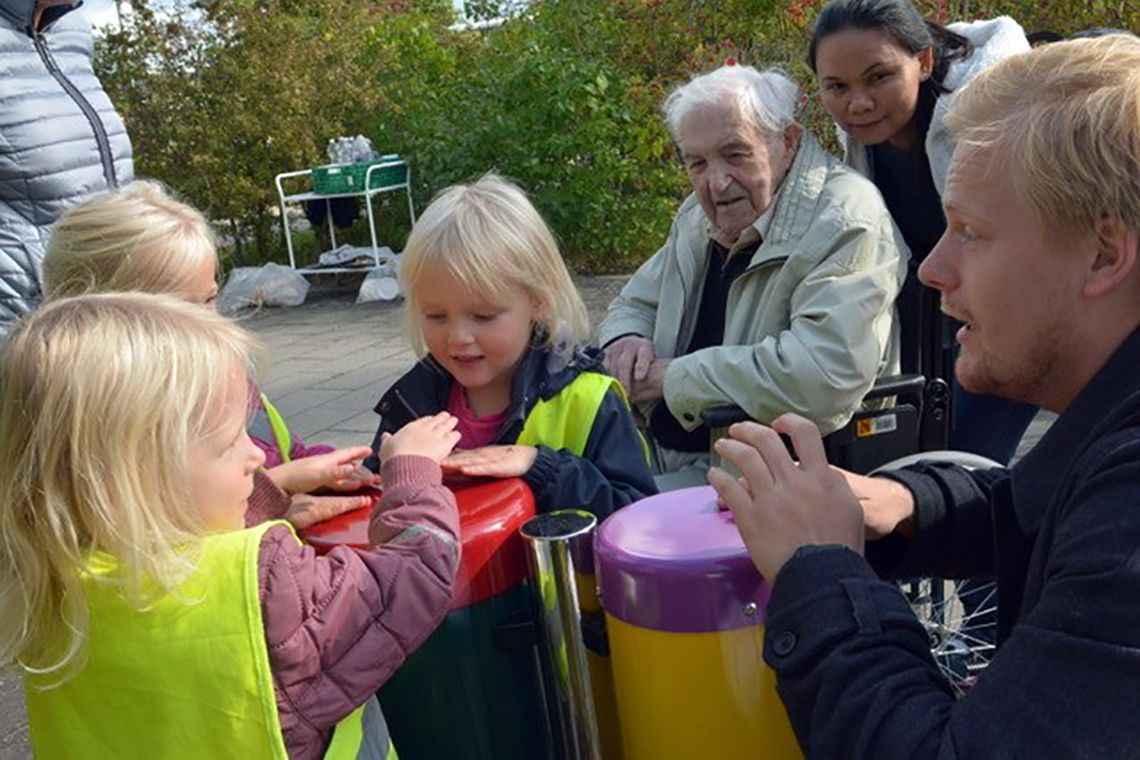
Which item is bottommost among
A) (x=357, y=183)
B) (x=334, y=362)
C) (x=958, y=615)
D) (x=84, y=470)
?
(x=334, y=362)

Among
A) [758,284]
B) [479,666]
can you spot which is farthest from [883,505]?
[758,284]

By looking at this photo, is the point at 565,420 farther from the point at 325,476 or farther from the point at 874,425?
the point at 874,425

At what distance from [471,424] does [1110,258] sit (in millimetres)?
1271

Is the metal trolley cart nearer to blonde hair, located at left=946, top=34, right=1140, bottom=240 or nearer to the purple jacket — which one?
the purple jacket

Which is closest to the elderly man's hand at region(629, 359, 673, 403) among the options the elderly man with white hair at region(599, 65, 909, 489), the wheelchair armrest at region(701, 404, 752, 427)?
the elderly man with white hair at region(599, 65, 909, 489)

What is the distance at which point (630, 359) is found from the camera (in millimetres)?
2820

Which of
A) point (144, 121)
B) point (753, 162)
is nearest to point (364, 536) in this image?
point (753, 162)

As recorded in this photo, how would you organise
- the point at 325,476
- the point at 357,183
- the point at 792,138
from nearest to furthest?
the point at 325,476, the point at 792,138, the point at 357,183

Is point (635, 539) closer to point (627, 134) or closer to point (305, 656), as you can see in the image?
point (305, 656)

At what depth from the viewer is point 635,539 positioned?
58.9 inches

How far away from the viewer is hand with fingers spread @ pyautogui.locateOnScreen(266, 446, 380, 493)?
1919mm

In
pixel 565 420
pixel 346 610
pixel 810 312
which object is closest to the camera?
pixel 346 610

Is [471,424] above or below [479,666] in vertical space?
above

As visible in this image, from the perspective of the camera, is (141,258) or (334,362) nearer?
(141,258)
